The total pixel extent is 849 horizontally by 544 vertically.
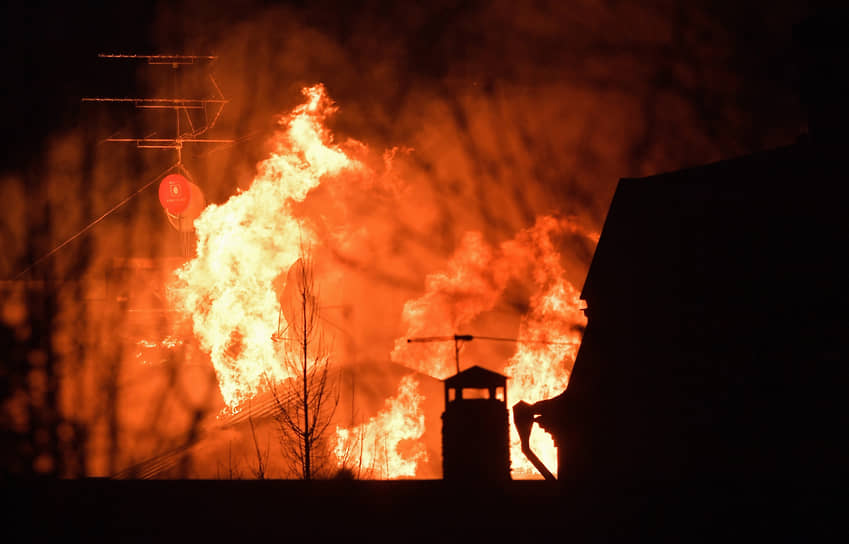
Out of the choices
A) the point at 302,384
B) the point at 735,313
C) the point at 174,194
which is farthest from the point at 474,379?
the point at 174,194

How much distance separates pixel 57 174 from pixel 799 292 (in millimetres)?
31106

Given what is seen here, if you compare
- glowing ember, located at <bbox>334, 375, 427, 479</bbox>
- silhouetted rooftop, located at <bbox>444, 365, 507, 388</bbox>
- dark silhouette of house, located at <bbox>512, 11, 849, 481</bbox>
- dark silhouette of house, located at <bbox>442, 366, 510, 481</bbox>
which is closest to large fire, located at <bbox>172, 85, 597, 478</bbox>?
glowing ember, located at <bbox>334, 375, 427, 479</bbox>

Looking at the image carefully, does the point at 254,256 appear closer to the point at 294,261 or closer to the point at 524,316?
the point at 294,261

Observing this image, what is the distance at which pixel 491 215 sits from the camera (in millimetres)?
33719

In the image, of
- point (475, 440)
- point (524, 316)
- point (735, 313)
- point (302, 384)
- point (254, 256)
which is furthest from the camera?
point (524, 316)

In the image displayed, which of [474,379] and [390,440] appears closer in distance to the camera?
[474,379]

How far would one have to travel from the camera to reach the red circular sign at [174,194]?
31406 millimetres

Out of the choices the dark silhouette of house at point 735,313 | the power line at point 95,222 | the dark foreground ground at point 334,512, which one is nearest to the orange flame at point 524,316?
the dark silhouette of house at point 735,313

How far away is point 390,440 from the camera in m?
29.4

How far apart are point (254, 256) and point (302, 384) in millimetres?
6507

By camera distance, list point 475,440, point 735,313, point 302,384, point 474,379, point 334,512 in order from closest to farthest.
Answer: point 334,512
point 735,313
point 475,440
point 474,379
point 302,384

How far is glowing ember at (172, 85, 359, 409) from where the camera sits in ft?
101

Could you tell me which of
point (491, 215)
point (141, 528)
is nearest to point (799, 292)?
point (141, 528)

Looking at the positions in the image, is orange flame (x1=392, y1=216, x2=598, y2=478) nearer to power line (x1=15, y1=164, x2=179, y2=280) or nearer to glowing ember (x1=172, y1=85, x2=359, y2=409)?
glowing ember (x1=172, y1=85, x2=359, y2=409)
